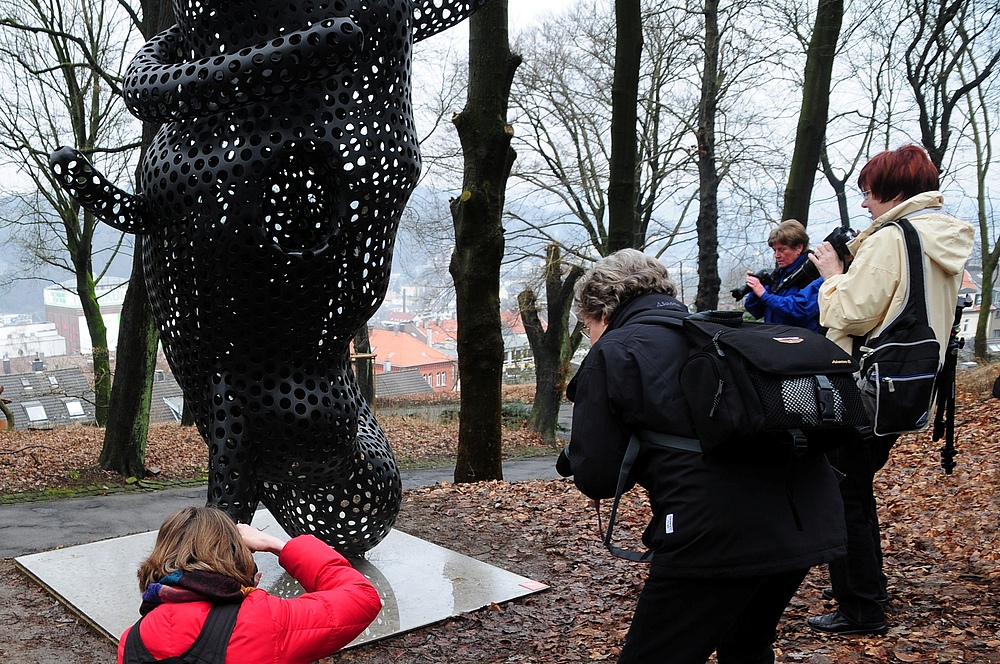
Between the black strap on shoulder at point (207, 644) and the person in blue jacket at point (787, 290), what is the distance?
9.84 feet

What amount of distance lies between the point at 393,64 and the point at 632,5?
552 cm

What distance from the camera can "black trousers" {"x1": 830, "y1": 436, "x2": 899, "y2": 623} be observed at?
12.1ft

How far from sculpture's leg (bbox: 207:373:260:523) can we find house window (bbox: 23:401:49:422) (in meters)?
18.6

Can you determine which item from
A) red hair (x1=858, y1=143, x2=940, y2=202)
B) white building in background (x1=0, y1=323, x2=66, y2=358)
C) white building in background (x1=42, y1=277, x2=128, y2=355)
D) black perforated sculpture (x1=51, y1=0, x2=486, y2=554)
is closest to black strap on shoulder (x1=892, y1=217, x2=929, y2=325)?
red hair (x1=858, y1=143, x2=940, y2=202)

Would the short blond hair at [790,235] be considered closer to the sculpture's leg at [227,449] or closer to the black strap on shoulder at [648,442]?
the black strap on shoulder at [648,442]

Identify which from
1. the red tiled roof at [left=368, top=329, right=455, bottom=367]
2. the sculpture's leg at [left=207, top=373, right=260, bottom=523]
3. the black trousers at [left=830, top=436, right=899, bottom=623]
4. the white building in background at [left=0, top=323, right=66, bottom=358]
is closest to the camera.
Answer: the black trousers at [left=830, top=436, right=899, bottom=623]

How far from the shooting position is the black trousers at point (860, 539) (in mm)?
3688

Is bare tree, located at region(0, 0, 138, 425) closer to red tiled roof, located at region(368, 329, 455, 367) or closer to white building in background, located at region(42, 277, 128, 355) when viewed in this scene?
white building in background, located at region(42, 277, 128, 355)

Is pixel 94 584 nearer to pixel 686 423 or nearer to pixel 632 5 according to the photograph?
pixel 686 423

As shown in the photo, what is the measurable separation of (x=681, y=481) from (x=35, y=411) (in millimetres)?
22407

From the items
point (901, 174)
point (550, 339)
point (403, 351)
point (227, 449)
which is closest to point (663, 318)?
point (901, 174)

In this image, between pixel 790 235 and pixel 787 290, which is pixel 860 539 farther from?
pixel 790 235

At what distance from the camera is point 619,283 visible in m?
2.63

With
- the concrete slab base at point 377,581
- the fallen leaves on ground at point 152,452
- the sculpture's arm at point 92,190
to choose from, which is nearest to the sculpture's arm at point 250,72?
the sculpture's arm at point 92,190
